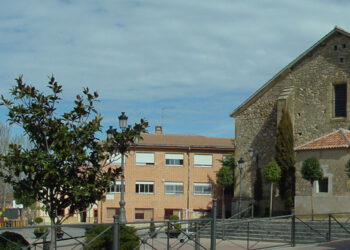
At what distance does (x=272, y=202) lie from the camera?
2956 cm

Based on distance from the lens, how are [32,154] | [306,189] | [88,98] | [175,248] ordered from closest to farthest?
[32,154]
[88,98]
[175,248]
[306,189]

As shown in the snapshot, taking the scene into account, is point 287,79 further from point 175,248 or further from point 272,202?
point 175,248

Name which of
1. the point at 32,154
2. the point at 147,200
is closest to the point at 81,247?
the point at 32,154

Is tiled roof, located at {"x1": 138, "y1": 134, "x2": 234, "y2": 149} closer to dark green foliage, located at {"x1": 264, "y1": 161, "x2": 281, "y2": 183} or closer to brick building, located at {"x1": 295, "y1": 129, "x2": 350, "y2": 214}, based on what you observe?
dark green foliage, located at {"x1": 264, "y1": 161, "x2": 281, "y2": 183}

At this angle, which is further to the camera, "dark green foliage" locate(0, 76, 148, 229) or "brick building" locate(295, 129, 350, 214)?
"brick building" locate(295, 129, 350, 214)

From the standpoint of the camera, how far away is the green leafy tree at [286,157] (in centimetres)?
2777

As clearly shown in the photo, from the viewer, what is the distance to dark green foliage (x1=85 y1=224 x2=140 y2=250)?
38.7 feet

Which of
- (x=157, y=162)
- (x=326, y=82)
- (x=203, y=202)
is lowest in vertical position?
(x=203, y=202)

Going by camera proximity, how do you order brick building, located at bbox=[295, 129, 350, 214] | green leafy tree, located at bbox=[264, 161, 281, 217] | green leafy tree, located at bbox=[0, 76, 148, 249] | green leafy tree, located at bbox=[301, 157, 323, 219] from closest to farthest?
green leafy tree, located at bbox=[0, 76, 148, 249]
brick building, located at bbox=[295, 129, 350, 214]
green leafy tree, located at bbox=[301, 157, 323, 219]
green leafy tree, located at bbox=[264, 161, 281, 217]

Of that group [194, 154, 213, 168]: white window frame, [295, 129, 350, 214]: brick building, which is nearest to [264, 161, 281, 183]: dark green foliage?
[295, 129, 350, 214]: brick building

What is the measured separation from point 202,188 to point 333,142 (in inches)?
748

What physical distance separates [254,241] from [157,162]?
26.2 meters

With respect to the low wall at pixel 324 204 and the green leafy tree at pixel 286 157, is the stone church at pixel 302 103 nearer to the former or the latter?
the green leafy tree at pixel 286 157

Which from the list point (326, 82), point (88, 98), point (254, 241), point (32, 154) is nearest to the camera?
point (32, 154)
